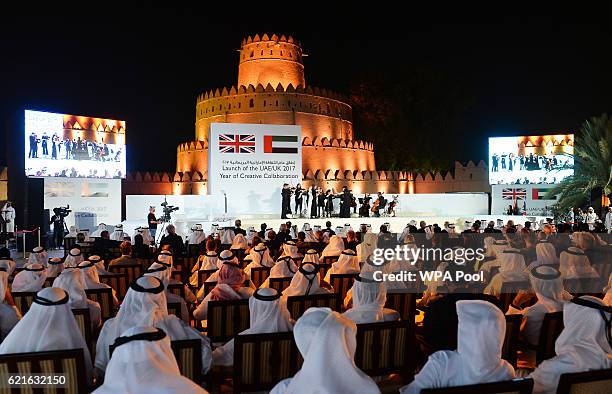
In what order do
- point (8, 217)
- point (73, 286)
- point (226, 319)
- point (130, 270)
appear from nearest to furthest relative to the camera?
point (226, 319) < point (73, 286) < point (130, 270) < point (8, 217)

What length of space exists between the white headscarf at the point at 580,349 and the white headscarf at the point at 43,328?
281 centimetres

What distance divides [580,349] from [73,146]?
61.7 ft

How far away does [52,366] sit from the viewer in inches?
115

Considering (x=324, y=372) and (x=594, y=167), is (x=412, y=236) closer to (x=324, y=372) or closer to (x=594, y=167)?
(x=324, y=372)

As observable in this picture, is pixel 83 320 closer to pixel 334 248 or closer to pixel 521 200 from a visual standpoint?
pixel 334 248

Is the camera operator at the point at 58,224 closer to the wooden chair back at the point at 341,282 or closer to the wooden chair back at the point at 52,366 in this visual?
the wooden chair back at the point at 341,282

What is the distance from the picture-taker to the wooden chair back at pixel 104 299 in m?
5.46

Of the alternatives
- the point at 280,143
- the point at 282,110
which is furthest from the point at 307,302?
the point at 282,110

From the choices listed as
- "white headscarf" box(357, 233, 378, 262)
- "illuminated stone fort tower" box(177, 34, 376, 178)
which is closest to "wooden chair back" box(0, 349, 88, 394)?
"white headscarf" box(357, 233, 378, 262)

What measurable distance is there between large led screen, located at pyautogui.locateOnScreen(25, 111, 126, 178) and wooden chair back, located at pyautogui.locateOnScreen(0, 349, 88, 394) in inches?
626

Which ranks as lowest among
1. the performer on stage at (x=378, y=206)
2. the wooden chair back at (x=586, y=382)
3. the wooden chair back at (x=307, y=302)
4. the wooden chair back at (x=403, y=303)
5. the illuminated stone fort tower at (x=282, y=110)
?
the wooden chair back at (x=403, y=303)

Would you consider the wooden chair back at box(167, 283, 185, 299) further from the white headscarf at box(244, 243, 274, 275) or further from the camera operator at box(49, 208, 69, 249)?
the camera operator at box(49, 208, 69, 249)

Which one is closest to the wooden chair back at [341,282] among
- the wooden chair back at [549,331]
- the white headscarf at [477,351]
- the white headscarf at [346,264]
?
the white headscarf at [346,264]

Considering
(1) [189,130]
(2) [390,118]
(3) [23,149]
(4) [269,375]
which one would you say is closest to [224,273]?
(4) [269,375]
